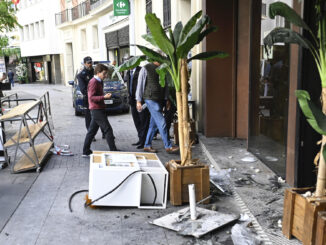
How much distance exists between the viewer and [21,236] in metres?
4.23

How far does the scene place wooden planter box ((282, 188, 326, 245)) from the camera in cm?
321

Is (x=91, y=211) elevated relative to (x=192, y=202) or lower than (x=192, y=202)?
lower

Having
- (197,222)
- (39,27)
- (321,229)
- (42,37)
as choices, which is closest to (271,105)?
(197,222)

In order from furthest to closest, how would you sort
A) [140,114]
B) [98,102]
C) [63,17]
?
1. [63,17]
2. [140,114]
3. [98,102]

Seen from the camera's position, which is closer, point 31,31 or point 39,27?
point 39,27

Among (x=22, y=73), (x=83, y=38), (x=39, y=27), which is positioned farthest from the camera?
(x=22, y=73)

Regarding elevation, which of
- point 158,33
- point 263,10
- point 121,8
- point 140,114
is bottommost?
point 140,114

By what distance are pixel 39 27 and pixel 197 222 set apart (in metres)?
41.1

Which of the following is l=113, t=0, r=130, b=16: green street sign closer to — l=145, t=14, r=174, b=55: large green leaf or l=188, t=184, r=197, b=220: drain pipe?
l=145, t=14, r=174, b=55: large green leaf

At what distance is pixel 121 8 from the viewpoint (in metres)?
18.8

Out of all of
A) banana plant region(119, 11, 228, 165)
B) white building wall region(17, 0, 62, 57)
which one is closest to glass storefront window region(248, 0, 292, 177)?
banana plant region(119, 11, 228, 165)

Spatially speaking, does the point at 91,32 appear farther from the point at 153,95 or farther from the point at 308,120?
the point at 308,120

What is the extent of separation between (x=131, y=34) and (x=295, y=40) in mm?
17201

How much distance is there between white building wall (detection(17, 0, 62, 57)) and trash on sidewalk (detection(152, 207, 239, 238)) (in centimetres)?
3726
